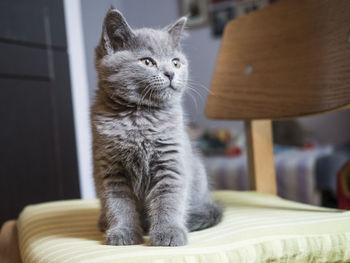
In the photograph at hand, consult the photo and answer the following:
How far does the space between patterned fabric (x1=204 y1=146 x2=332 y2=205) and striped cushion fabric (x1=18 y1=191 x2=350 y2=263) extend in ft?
5.31

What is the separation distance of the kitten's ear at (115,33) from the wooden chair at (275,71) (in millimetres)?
468

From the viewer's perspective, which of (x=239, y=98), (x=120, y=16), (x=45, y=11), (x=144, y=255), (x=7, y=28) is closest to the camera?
(x=144, y=255)

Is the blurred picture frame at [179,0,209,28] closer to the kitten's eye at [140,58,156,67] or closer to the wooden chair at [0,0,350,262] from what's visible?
the wooden chair at [0,0,350,262]

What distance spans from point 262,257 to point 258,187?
58 centimetres

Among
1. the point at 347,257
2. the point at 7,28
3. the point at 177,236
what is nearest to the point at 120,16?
the point at 177,236

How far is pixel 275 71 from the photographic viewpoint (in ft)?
3.61

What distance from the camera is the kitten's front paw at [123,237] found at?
2.47 ft

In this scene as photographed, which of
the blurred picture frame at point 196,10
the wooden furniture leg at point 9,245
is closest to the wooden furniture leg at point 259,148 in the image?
the wooden furniture leg at point 9,245

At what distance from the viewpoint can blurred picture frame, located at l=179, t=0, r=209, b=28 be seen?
409 centimetres

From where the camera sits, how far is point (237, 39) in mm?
1223

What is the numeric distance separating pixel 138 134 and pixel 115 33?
0.24m

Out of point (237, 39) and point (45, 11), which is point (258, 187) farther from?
point (45, 11)

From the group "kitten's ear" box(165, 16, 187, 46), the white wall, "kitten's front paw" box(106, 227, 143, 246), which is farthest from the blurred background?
"kitten's front paw" box(106, 227, 143, 246)

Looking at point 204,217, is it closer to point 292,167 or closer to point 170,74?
point 170,74
